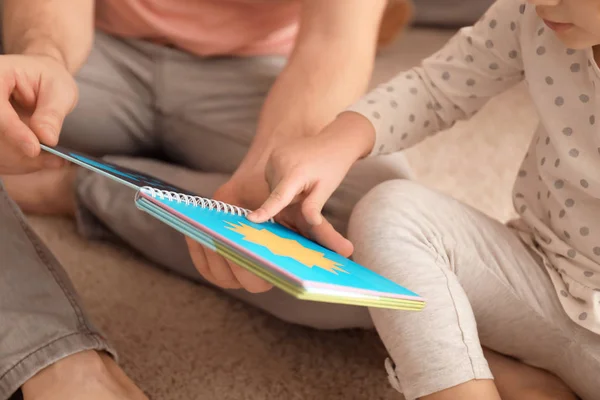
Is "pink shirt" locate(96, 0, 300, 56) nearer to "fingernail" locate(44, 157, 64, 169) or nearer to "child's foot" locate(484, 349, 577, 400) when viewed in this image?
"fingernail" locate(44, 157, 64, 169)

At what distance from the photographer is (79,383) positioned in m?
0.56

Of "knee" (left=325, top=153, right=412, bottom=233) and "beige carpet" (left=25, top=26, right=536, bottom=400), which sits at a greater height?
"knee" (left=325, top=153, right=412, bottom=233)

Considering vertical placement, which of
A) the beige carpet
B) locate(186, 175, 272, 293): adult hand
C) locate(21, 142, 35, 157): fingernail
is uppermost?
locate(21, 142, 35, 157): fingernail

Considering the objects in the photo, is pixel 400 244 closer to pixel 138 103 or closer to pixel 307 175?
pixel 307 175

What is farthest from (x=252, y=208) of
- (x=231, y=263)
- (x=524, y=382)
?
(x=524, y=382)

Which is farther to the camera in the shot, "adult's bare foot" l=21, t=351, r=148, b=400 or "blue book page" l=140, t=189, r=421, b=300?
"adult's bare foot" l=21, t=351, r=148, b=400

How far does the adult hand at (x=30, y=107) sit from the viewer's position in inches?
22.3

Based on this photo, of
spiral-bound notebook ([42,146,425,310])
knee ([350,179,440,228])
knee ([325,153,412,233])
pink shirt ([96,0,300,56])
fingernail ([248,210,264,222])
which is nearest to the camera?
spiral-bound notebook ([42,146,425,310])

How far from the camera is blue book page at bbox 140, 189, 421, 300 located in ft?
1.31

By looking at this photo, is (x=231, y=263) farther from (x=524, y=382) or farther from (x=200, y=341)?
(x=524, y=382)

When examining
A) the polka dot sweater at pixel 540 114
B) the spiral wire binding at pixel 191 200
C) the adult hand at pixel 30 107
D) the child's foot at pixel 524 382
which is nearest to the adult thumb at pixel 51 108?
the adult hand at pixel 30 107

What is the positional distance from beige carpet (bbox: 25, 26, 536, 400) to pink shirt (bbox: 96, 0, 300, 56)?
0.94ft

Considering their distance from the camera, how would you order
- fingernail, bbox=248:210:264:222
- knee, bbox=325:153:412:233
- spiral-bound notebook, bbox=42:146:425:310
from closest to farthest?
spiral-bound notebook, bbox=42:146:425:310 → fingernail, bbox=248:210:264:222 → knee, bbox=325:153:412:233

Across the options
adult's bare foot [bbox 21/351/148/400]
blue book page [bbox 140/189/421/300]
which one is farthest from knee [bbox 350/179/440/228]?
adult's bare foot [bbox 21/351/148/400]
